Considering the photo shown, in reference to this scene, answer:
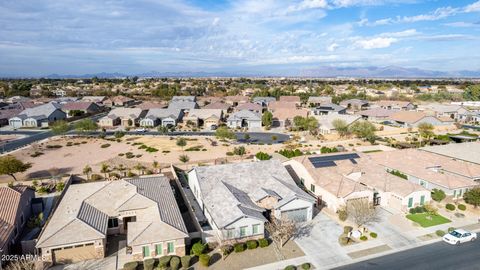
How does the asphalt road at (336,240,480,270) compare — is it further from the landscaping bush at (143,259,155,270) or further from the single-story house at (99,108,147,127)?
the single-story house at (99,108,147,127)

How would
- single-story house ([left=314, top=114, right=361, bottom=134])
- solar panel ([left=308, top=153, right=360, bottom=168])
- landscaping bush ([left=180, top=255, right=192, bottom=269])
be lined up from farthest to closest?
single-story house ([left=314, top=114, right=361, bottom=134])
solar panel ([left=308, top=153, right=360, bottom=168])
landscaping bush ([left=180, top=255, right=192, bottom=269])

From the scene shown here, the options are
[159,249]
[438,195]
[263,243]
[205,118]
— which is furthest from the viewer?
[205,118]

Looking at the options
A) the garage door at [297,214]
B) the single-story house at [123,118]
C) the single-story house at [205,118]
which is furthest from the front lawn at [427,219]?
the single-story house at [123,118]

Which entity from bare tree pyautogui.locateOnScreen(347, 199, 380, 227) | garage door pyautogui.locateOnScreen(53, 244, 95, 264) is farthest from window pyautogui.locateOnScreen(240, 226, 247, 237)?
garage door pyautogui.locateOnScreen(53, 244, 95, 264)

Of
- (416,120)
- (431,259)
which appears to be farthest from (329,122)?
(431,259)

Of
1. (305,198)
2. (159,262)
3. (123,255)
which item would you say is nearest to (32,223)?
(123,255)

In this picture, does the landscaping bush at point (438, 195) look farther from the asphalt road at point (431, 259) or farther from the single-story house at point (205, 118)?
the single-story house at point (205, 118)

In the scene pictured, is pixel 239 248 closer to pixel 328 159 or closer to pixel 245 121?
pixel 328 159
